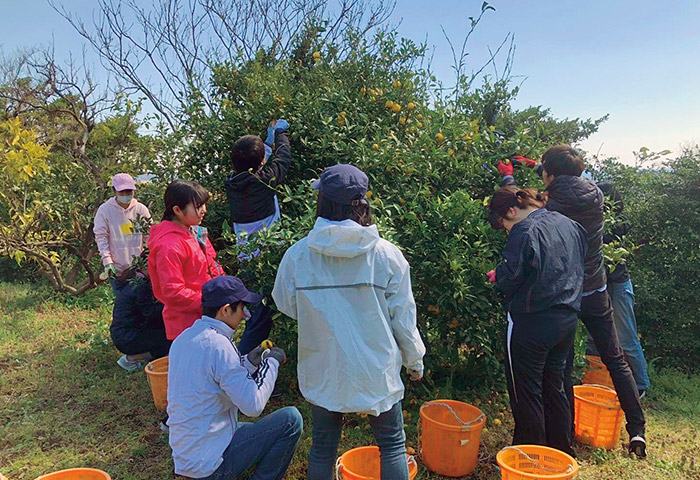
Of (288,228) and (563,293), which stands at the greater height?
(288,228)

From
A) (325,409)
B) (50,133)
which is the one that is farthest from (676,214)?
(50,133)

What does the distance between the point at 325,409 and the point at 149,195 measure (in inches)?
135

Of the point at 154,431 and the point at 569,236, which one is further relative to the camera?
the point at 154,431

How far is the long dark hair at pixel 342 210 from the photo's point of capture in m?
2.09

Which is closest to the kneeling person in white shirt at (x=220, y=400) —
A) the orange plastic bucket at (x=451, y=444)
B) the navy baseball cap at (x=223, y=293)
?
the navy baseball cap at (x=223, y=293)

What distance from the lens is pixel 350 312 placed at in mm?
2084

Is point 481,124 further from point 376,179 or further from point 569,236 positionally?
point 569,236

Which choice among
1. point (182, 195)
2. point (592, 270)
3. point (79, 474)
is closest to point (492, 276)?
point (592, 270)

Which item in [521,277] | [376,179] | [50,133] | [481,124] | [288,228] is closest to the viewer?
[521,277]

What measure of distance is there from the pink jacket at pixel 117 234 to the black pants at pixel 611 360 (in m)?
3.62

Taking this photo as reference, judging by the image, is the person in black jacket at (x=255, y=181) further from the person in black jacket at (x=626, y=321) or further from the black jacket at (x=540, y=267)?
the person in black jacket at (x=626, y=321)

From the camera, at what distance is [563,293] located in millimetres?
2605

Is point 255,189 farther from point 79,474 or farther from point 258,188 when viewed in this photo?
point 79,474

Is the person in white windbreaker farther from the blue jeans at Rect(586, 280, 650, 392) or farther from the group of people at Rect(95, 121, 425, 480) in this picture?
the blue jeans at Rect(586, 280, 650, 392)
